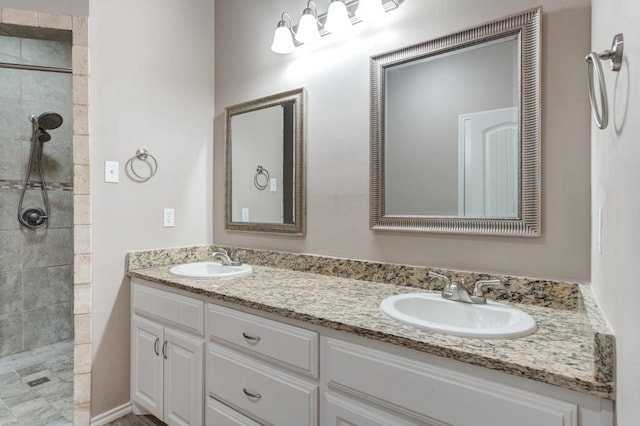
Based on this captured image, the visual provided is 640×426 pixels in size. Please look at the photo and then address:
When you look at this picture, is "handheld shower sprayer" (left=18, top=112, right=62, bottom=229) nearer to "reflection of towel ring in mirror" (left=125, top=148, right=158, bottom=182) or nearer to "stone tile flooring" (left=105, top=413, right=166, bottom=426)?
"reflection of towel ring in mirror" (left=125, top=148, right=158, bottom=182)

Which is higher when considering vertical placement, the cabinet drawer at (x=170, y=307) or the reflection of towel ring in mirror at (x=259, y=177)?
the reflection of towel ring in mirror at (x=259, y=177)

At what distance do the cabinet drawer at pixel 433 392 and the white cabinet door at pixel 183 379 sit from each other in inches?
29.8

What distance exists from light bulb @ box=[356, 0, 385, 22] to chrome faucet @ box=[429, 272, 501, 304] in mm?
1228

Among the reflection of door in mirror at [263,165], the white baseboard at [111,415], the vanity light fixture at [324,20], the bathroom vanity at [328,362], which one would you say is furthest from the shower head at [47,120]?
the white baseboard at [111,415]

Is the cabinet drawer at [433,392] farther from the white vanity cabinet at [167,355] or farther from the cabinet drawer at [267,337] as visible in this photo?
the white vanity cabinet at [167,355]

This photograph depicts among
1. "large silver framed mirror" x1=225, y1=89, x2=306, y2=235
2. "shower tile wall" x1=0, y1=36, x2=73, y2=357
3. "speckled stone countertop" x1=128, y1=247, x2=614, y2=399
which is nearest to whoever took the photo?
"speckled stone countertop" x1=128, y1=247, x2=614, y2=399

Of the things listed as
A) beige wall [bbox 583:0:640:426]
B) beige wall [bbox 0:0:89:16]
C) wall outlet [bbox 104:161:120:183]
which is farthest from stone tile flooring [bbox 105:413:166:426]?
beige wall [bbox 0:0:89:16]

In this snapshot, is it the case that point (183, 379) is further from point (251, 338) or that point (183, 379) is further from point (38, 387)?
point (38, 387)

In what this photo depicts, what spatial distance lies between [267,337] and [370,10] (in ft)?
4.95

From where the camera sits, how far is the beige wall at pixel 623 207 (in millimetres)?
558

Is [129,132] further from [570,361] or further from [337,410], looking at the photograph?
[570,361]

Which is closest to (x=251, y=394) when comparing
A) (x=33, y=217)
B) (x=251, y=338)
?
(x=251, y=338)

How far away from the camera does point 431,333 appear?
3.33 feet

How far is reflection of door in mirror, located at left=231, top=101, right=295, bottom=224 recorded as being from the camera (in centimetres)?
210
